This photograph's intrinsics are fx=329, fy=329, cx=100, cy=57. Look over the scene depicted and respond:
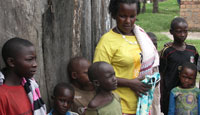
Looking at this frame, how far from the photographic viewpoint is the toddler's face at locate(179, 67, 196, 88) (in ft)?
12.8

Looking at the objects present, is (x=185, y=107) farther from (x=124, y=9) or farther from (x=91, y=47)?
(x=124, y=9)

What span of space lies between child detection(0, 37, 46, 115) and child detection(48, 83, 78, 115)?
56 centimetres

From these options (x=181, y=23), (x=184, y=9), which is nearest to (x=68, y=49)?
(x=181, y=23)

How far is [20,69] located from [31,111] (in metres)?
0.33

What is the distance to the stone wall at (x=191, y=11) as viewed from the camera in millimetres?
14102

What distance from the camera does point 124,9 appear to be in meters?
3.08

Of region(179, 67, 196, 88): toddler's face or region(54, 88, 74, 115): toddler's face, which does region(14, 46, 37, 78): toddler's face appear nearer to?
region(54, 88, 74, 115): toddler's face

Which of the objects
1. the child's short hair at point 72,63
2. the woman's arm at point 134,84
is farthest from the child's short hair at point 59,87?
the woman's arm at point 134,84

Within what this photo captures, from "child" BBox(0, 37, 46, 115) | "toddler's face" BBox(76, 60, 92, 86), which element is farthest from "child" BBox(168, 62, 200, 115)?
"child" BBox(0, 37, 46, 115)

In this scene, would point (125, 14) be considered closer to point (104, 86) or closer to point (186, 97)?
point (104, 86)

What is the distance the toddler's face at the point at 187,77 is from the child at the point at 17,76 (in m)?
2.16

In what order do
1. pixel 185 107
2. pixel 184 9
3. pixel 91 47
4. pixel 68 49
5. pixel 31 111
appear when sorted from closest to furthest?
1. pixel 31 111
2. pixel 68 49
3. pixel 91 47
4. pixel 185 107
5. pixel 184 9

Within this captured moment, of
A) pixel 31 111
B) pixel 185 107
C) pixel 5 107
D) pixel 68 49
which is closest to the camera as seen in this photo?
pixel 5 107

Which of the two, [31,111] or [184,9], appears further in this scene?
[184,9]
